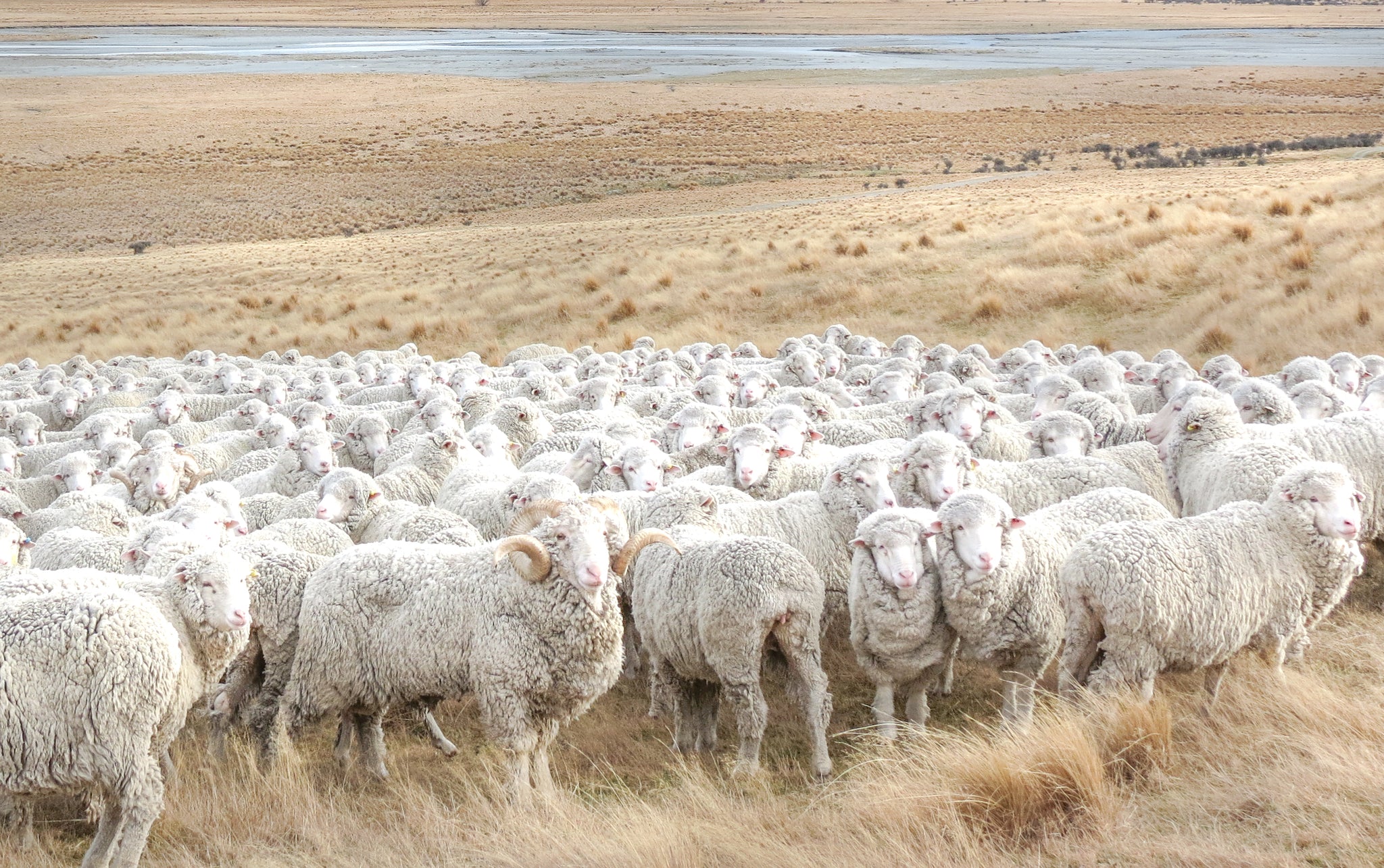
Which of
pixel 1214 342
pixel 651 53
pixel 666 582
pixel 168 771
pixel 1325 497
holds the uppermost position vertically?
pixel 1325 497

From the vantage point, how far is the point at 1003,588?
6191mm

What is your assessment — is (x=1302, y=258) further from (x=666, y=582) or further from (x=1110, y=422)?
(x=666, y=582)

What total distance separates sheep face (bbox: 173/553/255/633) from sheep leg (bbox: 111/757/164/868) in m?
0.78

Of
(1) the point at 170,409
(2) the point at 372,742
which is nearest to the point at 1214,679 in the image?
(2) the point at 372,742

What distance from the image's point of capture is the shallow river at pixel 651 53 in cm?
9325

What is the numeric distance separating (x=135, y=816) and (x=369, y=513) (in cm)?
355

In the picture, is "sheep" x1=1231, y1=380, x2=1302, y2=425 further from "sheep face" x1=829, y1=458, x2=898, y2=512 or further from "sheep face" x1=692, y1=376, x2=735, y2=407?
"sheep face" x1=692, y1=376, x2=735, y2=407

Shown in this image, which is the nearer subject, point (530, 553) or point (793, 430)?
point (530, 553)

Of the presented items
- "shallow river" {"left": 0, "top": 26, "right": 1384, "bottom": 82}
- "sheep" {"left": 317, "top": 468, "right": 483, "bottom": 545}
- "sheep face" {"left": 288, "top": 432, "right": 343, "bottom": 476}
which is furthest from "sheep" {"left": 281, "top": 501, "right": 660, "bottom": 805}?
"shallow river" {"left": 0, "top": 26, "right": 1384, "bottom": 82}

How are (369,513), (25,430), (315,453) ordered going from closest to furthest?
1. (369,513)
2. (315,453)
3. (25,430)

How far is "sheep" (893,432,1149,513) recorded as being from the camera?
784 centimetres

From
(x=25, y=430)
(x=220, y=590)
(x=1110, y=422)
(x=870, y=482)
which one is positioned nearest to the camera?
(x=220, y=590)

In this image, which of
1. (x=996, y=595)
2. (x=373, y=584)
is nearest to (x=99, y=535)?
(x=373, y=584)

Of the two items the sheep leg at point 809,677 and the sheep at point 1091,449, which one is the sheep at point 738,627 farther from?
the sheep at point 1091,449
